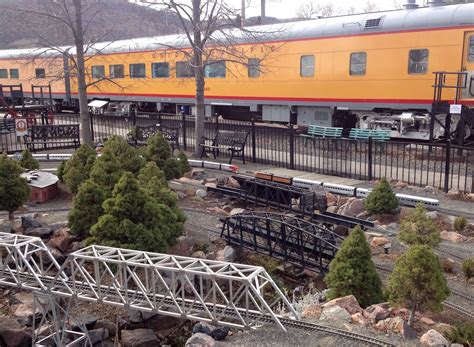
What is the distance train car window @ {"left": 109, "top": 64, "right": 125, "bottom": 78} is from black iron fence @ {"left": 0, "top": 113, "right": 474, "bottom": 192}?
19.4ft

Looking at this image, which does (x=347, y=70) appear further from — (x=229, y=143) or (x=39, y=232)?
(x=39, y=232)

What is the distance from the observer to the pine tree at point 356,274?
652 cm

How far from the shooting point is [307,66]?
738 inches

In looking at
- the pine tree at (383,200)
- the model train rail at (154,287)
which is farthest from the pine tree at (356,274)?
the pine tree at (383,200)

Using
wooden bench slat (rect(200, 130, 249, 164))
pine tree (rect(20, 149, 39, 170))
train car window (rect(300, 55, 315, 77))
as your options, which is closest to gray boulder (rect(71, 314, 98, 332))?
pine tree (rect(20, 149, 39, 170))

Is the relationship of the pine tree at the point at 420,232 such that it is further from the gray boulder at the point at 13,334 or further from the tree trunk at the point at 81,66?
the tree trunk at the point at 81,66

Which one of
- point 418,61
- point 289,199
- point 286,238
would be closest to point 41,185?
point 289,199

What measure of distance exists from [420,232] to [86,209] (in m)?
5.38

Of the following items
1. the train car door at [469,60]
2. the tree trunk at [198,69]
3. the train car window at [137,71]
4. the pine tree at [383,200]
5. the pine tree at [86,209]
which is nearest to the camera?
the pine tree at [86,209]

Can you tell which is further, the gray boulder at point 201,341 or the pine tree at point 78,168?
the pine tree at point 78,168

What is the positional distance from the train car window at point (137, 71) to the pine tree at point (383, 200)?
16582 mm

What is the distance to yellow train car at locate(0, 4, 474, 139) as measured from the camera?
15.6 m

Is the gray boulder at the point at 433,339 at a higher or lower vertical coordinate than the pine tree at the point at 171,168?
lower

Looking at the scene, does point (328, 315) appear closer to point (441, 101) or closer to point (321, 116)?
point (441, 101)
